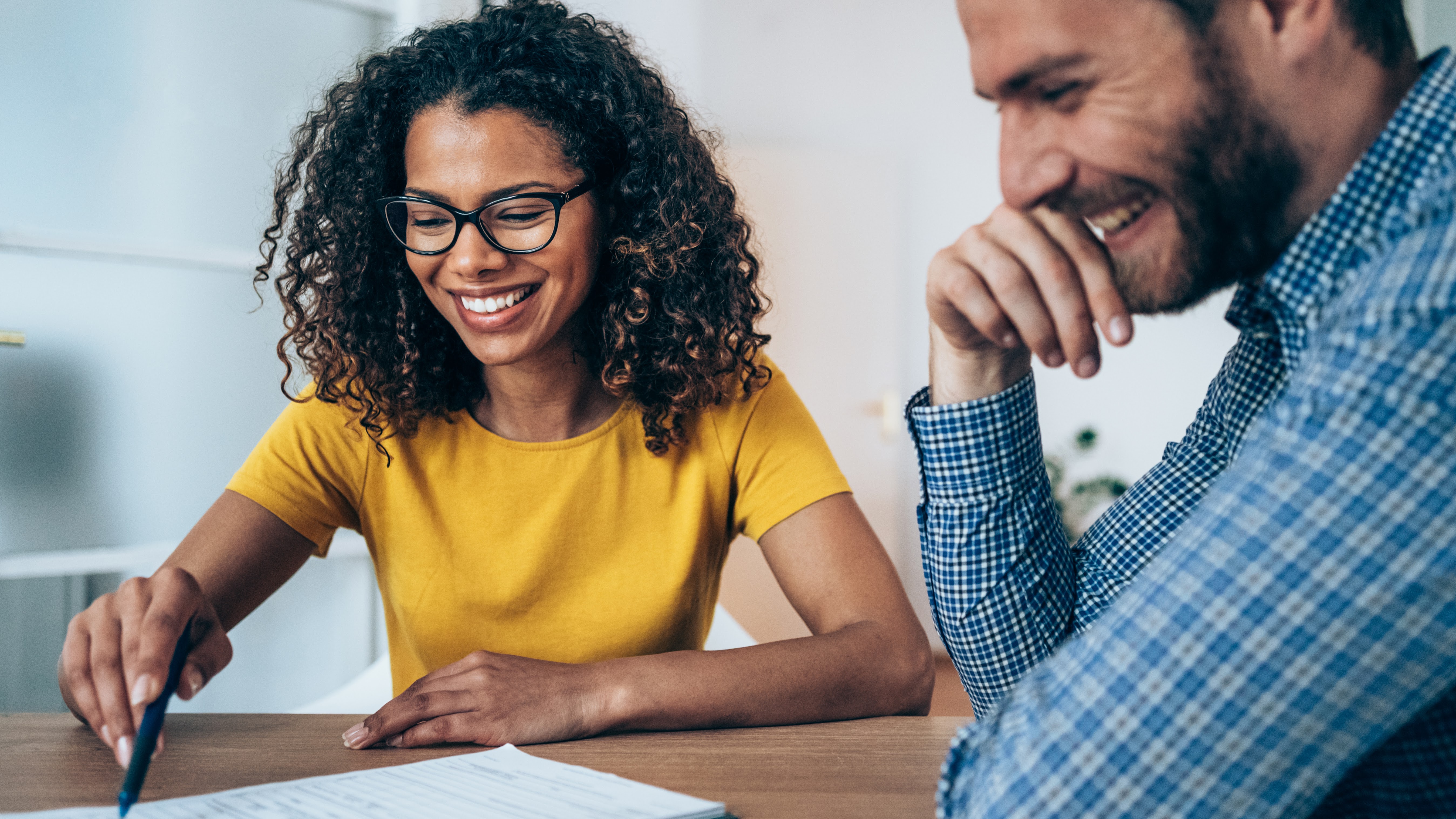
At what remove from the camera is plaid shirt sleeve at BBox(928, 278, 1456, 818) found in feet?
1.46

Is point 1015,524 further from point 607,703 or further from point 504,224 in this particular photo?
point 504,224

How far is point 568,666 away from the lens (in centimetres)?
92

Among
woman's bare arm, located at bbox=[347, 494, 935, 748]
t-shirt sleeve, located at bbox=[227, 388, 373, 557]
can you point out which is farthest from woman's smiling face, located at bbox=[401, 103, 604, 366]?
woman's bare arm, located at bbox=[347, 494, 935, 748]

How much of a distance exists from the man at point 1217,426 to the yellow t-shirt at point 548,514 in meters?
0.42

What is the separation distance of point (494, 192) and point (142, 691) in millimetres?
672

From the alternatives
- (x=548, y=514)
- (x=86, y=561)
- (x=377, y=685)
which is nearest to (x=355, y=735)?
(x=548, y=514)

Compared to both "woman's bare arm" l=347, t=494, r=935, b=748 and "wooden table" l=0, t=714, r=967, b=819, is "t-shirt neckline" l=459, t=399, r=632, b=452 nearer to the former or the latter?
"woman's bare arm" l=347, t=494, r=935, b=748

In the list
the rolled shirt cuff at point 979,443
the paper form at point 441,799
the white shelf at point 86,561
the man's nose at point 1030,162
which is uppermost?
the man's nose at point 1030,162

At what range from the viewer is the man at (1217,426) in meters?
0.45

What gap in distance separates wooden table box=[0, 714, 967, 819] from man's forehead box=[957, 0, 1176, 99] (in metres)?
0.50

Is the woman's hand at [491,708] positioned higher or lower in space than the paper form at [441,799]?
lower

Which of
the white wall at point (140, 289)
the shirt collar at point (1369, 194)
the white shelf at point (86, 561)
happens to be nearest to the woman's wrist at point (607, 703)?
the shirt collar at point (1369, 194)

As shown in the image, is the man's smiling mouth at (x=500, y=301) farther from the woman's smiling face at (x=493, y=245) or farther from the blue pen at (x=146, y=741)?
the blue pen at (x=146, y=741)

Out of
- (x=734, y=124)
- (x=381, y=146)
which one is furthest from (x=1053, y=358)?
(x=734, y=124)
